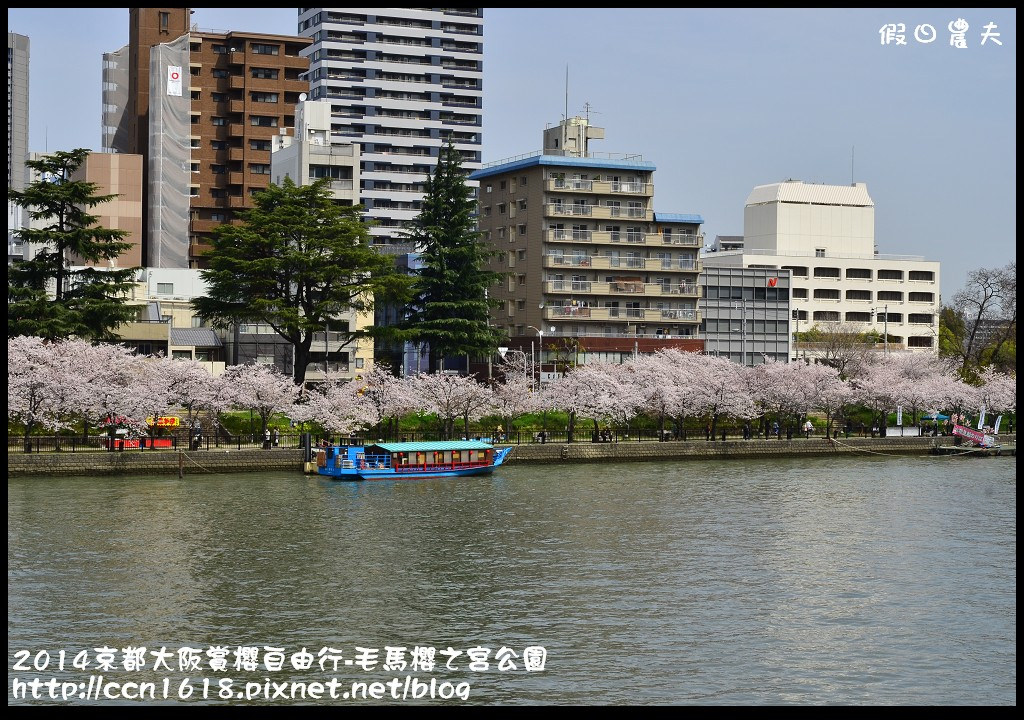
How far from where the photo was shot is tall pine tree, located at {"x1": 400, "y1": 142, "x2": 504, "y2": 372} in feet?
277

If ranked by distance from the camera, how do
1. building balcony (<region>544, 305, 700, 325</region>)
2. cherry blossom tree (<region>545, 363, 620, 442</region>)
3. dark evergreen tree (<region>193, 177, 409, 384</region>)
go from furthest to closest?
building balcony (<region>544, 305, 700, 325</region>) < cherry blossom tree (<region>545, 363, 620, 442</region>) < dark evergreen tree (<region>193, 177, 409, 384</region>)

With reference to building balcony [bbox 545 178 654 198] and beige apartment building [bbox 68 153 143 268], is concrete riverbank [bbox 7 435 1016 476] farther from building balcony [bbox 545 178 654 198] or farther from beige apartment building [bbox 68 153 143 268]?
beige apartment building [bbox 68 153 143 268]

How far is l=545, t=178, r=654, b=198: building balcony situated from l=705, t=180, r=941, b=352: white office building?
24502 mm

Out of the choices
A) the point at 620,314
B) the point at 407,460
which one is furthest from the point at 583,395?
the point at 620,314

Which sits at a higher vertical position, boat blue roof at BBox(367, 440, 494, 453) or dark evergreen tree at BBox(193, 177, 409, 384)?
dark evergreen tree at BBox(193, 177, 409, 384)

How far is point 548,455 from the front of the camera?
72125 millimetres

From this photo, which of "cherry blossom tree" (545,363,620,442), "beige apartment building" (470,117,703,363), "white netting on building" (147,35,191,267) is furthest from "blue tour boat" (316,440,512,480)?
"white netting on building" (147,35,191,267)

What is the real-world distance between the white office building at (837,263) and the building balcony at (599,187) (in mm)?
24502

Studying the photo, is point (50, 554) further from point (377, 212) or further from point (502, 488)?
point (377, 212)

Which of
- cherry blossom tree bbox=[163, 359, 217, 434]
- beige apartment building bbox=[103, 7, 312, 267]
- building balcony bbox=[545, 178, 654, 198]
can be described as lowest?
cherry blossom tree bbox=[163, 359, 217, 434]

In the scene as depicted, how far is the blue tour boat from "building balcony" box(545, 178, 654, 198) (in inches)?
1674

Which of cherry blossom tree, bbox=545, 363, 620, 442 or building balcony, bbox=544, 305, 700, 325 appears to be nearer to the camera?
cherry blossom tree, bbox=545, 363, 620, 442

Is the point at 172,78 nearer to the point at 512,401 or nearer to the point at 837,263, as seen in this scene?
the point at 512,401

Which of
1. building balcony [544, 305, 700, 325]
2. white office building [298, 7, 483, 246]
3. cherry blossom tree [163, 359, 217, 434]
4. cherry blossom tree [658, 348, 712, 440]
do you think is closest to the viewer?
cherry blossom tree [163, 359, 217, 434]
